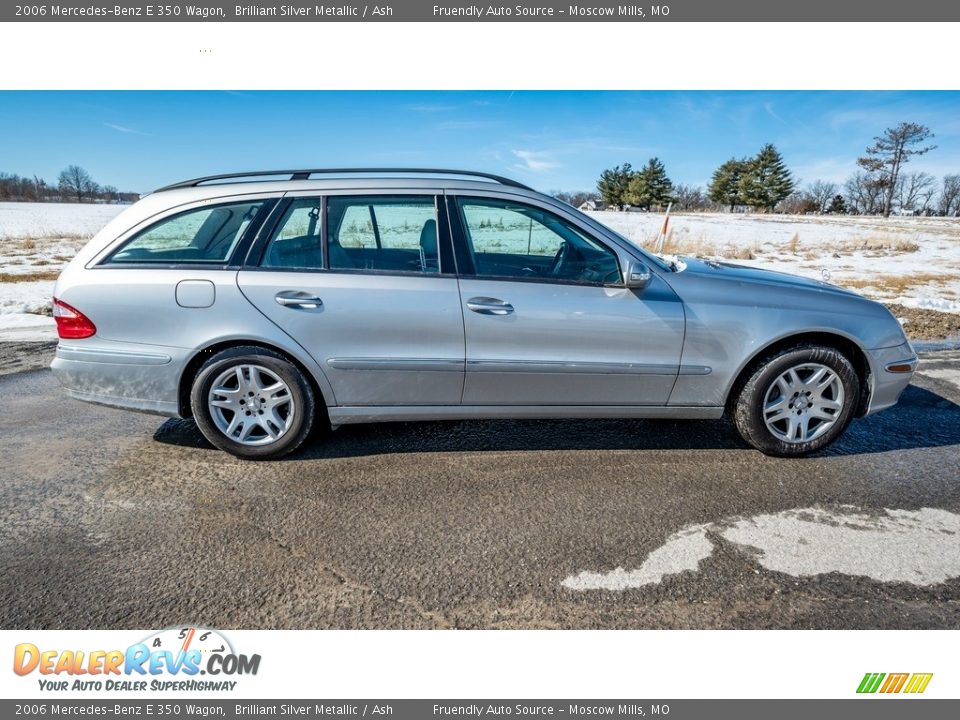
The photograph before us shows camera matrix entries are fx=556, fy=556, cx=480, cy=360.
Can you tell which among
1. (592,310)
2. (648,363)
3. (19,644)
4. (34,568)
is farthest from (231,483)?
(648,363)

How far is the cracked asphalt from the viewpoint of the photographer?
2.11m

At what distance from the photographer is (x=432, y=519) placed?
2709 millimetres

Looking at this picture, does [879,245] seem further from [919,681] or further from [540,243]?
[919,681]

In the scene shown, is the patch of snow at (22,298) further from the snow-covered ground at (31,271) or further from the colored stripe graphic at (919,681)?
the colored stripe graphic at (919,681)

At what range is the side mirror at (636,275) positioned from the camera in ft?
10.2

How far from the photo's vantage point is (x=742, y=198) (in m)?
76.0

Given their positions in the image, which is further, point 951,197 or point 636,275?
point 951,197

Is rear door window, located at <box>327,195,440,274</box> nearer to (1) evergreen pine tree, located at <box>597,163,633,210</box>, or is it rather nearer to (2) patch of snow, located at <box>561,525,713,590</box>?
(2) patch of snow, located at <box>561,525,713,590</box>

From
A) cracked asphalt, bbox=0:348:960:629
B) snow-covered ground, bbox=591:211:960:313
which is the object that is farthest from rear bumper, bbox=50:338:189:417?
snow-covered ground, bbox=591:211:960:313

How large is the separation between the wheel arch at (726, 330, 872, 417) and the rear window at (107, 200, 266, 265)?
303cm

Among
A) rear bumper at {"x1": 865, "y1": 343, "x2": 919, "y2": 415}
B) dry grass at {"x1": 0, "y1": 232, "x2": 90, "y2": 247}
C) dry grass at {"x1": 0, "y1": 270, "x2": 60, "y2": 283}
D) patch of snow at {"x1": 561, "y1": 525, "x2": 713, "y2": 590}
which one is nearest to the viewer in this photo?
patch of snow at {"x1": 561, "y1": 525, "x2": 713, "y2": 590}

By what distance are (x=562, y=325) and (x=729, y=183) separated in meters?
86.5

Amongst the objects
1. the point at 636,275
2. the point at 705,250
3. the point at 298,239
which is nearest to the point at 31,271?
the point at 298,239

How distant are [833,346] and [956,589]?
1.54 metres
